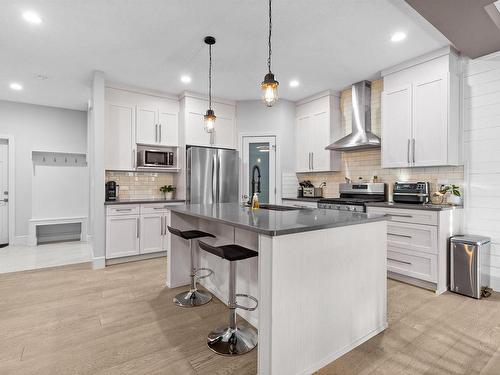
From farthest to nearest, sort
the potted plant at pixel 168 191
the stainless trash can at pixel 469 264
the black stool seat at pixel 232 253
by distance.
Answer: the potted plant at pixel 168 191 < the stainless trash can at pixel 469 264 < the black stool seat at pixel 232 253

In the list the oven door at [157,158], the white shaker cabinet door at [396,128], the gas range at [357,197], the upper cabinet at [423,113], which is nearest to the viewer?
the upper cabinet at [423,113]

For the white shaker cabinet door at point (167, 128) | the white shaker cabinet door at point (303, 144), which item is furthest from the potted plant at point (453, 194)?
the white shaker cabinet door at point (167, 128)

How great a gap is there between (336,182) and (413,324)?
3.02m

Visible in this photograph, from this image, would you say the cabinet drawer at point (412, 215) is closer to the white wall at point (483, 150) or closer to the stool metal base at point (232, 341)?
the white wall at point (483, 150)

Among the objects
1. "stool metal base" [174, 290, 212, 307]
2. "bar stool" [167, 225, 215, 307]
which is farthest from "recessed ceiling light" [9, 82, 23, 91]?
"stool metal base" [174, 290, 212, 307]

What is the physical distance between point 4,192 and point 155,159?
3.29 meters

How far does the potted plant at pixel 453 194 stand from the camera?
3400 mm

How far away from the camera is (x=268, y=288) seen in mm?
1625

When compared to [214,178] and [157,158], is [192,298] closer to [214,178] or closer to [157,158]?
[214,178]

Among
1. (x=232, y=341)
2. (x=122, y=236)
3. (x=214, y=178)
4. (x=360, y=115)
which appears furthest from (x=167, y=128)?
(x=232, y=341)

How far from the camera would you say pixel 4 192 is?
17.9 feet

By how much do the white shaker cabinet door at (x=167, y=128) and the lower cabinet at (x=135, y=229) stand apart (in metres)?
1.20

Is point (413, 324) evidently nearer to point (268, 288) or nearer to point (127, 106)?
point (268, 288)

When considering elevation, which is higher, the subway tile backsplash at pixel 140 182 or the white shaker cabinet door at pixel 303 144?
the white shaker cabinet door at pixel 303 144
